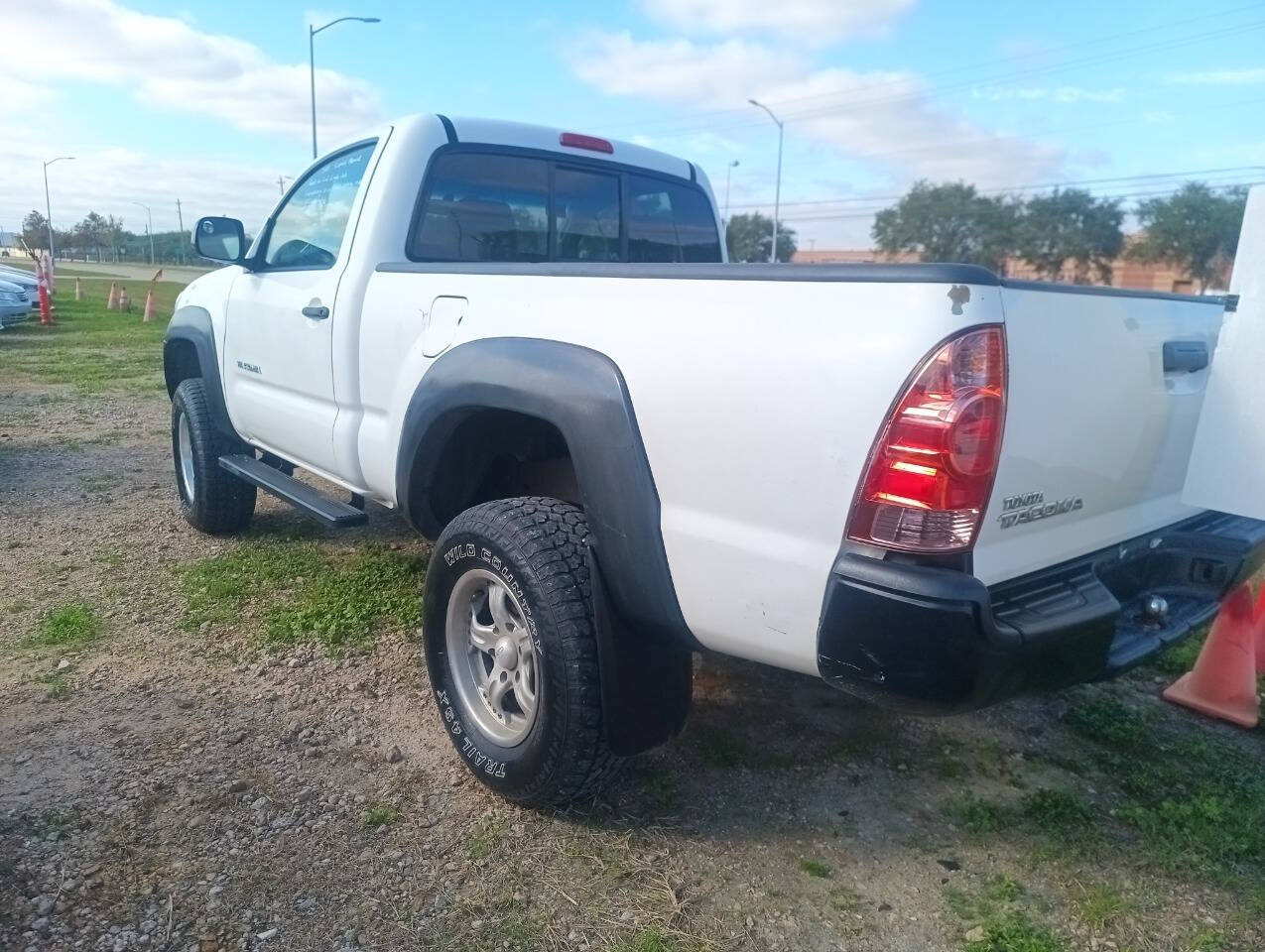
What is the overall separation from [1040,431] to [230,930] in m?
2.17

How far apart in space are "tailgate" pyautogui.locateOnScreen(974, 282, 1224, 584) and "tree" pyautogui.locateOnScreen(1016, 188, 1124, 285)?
4112cm

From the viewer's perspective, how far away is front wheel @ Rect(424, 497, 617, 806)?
8.31 ft

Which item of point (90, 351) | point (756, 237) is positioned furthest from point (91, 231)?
point (90, 351)

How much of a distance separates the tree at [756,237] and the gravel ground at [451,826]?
121ft

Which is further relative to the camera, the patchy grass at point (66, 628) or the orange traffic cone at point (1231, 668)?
the patchy grass at point (66, 628)

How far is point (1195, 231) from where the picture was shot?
1399 inches

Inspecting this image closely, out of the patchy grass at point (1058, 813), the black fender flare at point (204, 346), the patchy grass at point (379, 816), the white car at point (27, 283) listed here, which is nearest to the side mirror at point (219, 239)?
the black fender flare at point (204, 346)

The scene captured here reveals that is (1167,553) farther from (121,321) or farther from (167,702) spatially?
(121,321)

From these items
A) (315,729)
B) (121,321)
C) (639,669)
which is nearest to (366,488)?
(315,729)

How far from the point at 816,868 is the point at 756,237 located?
44927mm

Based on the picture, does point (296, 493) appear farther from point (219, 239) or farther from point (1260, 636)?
point (1260, 636)

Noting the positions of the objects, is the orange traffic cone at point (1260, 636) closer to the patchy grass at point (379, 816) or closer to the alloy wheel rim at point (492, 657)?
the alloy wheel rim at point (492, 657)

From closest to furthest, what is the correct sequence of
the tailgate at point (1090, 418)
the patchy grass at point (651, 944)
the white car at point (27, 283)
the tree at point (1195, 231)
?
the tailgate at point (1090, 418), the patchy grass at point (651, 944), the white car at point (27, 283), the tree at point (1195, 231)

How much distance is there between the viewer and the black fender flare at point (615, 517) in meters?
2.38
